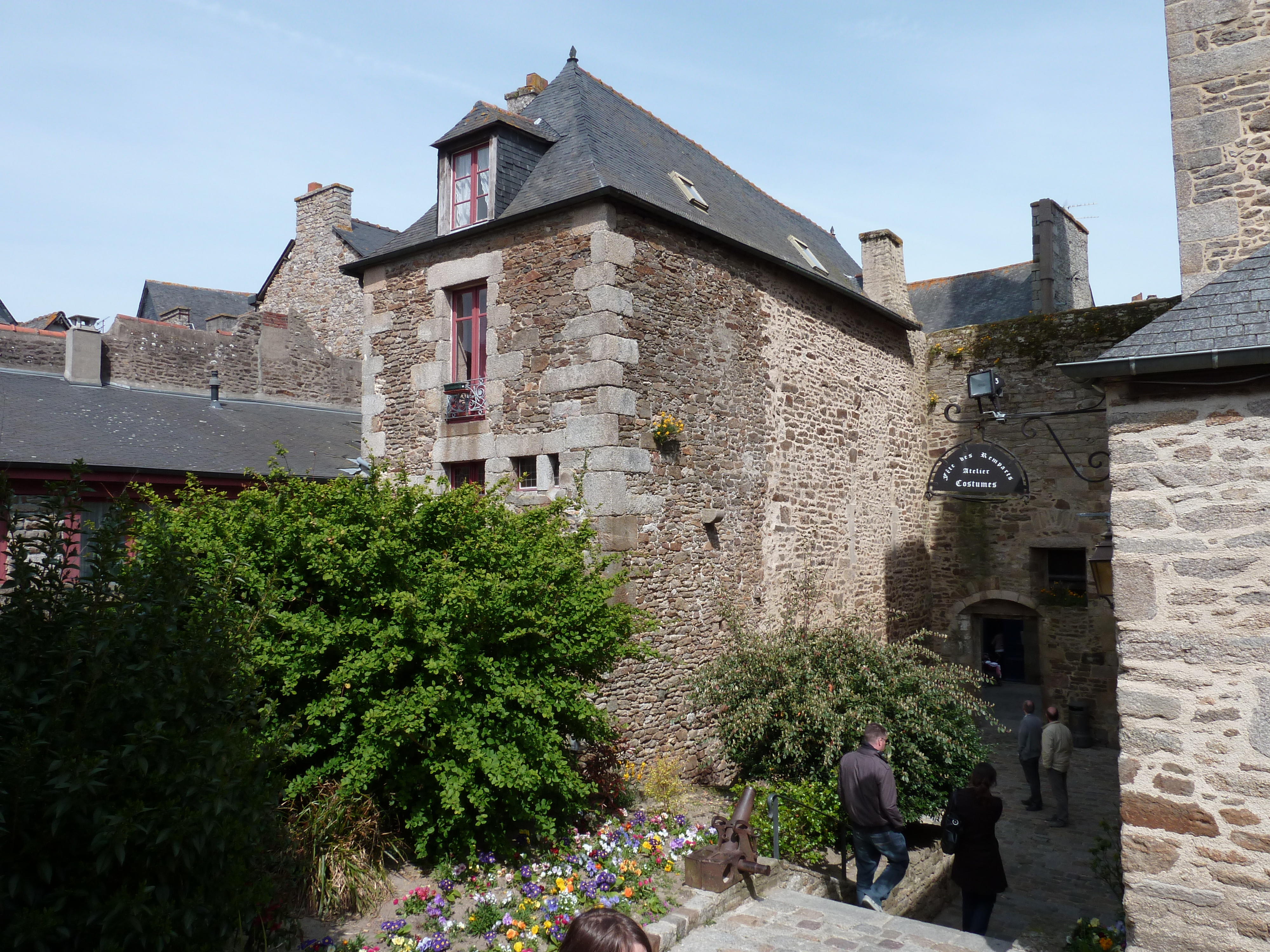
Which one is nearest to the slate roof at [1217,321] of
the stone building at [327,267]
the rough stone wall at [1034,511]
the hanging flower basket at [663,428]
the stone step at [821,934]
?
the stone step at [821,934]

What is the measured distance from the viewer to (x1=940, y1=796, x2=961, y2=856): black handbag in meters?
6.10

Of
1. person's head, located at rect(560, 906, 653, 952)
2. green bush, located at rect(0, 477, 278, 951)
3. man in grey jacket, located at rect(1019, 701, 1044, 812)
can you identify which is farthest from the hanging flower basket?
person's head, located at rect(560, 906, 653, 952)

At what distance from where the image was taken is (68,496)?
3557mm

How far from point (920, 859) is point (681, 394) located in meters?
4.71

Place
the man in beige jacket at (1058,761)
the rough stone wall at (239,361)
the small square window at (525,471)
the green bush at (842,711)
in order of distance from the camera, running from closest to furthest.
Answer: the green bush at (842,711) < the man in beige jacket at (1058,761) < the small square window at (525,471) < the rough stone wall at (239,361)

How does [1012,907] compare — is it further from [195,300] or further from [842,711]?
[195,300]

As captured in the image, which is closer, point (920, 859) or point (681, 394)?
point (920, 859)

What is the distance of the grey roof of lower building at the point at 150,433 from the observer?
10.1 m

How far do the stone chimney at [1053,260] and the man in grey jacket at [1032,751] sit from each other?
27.5 ft

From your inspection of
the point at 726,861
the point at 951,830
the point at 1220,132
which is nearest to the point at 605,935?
the point at 726,861

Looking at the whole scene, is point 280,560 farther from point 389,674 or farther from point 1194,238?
point 1194,238

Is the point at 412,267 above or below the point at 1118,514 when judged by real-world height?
above

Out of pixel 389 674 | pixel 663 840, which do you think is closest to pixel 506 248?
pixel 389 674

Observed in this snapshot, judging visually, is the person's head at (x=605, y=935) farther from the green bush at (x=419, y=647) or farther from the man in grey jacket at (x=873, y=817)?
the man in grey jacket at (x=873, y=817)
